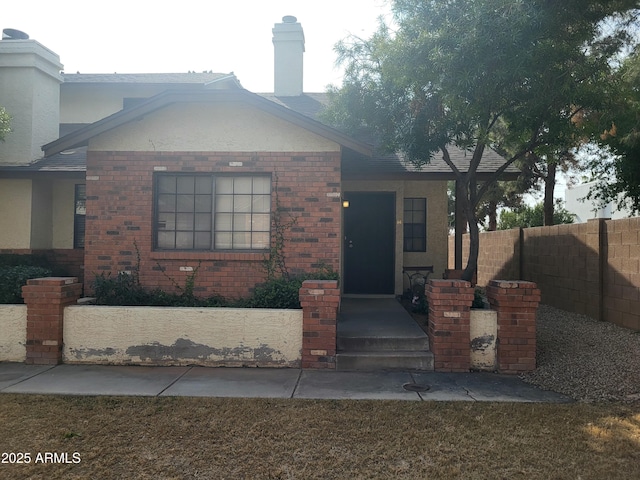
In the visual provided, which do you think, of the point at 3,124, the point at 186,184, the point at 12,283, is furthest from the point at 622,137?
the point at 3,124

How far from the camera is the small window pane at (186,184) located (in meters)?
7.30

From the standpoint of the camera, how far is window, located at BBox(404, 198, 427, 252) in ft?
34.1

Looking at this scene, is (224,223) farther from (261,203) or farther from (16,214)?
(16,214)

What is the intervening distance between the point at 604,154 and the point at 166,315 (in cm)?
1233

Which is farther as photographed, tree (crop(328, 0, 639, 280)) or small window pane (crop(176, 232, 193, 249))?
small window pane (crop(176, 232, 193, 249))

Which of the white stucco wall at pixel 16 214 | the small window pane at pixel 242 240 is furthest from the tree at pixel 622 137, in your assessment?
the white stucco wall at pixel 16 214

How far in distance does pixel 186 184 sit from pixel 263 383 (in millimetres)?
3681

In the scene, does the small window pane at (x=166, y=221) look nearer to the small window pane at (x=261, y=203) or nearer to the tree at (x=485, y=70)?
the small window pane at (x=261, y=203)

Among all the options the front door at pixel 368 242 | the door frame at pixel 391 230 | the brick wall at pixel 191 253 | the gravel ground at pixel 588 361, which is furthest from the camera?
the front door at pixel 368 242

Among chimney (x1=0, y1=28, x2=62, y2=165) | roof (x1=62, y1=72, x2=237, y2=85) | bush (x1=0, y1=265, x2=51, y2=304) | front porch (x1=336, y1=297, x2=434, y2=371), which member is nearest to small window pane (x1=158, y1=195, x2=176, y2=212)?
bush (x1=0, y1=265, x2=51, y2=304)

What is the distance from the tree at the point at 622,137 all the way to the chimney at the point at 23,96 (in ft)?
34.9

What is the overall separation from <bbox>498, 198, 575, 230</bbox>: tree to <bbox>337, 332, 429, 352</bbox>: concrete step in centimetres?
1291

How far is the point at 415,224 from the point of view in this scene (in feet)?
34.2

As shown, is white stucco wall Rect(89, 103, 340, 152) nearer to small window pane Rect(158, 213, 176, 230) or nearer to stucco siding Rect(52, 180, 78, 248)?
small window pane Rect(158, 213, 176, 230)
